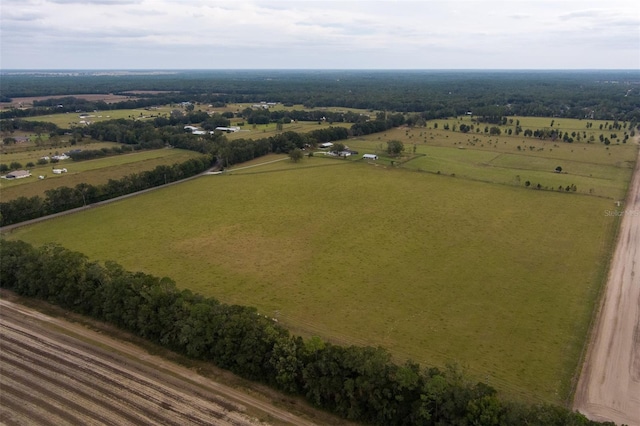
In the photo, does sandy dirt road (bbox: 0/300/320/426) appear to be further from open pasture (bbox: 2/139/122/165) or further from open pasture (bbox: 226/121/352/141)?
open pasture (bbox: 226/121/352/141)

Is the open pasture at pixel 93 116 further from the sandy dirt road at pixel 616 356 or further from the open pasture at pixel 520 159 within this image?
the sandy dirt road at pixel 616 356

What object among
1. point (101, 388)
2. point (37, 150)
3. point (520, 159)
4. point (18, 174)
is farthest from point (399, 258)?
point (37, 150)

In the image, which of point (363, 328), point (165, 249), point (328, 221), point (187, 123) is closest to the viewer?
point (363, 328)

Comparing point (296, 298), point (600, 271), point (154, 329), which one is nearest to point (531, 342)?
point (600, 271)

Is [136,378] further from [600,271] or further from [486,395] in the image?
[600,271]

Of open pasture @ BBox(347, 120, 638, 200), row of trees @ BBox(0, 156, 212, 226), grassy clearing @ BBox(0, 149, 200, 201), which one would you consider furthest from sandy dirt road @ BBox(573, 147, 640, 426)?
grassy clearing @ BBox(0, 149, 200, 201)

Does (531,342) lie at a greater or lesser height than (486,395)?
lesser

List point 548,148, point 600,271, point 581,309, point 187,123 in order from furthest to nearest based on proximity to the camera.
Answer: point 187,123, point 548,148, point 600,271, point 581,309

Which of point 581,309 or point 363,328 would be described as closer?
point 363,328
